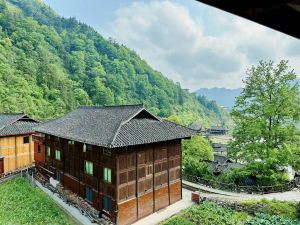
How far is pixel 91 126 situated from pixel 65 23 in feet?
434

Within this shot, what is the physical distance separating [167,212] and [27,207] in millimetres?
10853

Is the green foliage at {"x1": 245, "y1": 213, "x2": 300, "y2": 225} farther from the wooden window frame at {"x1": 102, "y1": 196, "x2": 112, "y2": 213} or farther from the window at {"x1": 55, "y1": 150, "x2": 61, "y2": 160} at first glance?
the window at {"x1": 55, "y1": 150, "x2": 61, "y2": 160}

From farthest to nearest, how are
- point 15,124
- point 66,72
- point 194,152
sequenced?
point 66,72 → point 194,152 → point 15,124

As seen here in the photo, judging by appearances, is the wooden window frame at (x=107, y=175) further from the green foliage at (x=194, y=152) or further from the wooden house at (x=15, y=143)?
the wooden house at (x=15, y=143)

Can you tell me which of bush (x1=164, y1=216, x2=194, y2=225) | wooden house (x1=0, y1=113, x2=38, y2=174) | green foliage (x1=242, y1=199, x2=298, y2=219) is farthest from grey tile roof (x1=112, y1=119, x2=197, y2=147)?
wooden house (x1=0, y1=113, x2=38, y2=174)

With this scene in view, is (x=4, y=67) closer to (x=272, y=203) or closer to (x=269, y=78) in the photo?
(x=269, y=78)

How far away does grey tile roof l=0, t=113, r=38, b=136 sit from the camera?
94.7 feet

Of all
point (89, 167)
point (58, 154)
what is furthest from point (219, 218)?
point (58, 154)

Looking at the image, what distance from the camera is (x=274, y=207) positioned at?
63.4ft

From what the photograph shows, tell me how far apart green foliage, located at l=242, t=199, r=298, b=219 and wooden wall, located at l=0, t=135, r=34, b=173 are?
23.1 metres

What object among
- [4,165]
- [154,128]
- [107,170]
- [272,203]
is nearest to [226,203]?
[272,203]

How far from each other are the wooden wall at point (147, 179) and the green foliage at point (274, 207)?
18.1 ft

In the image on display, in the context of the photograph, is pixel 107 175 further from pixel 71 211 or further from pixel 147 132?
pixel 71 211

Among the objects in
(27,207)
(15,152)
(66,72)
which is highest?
(66,72)
